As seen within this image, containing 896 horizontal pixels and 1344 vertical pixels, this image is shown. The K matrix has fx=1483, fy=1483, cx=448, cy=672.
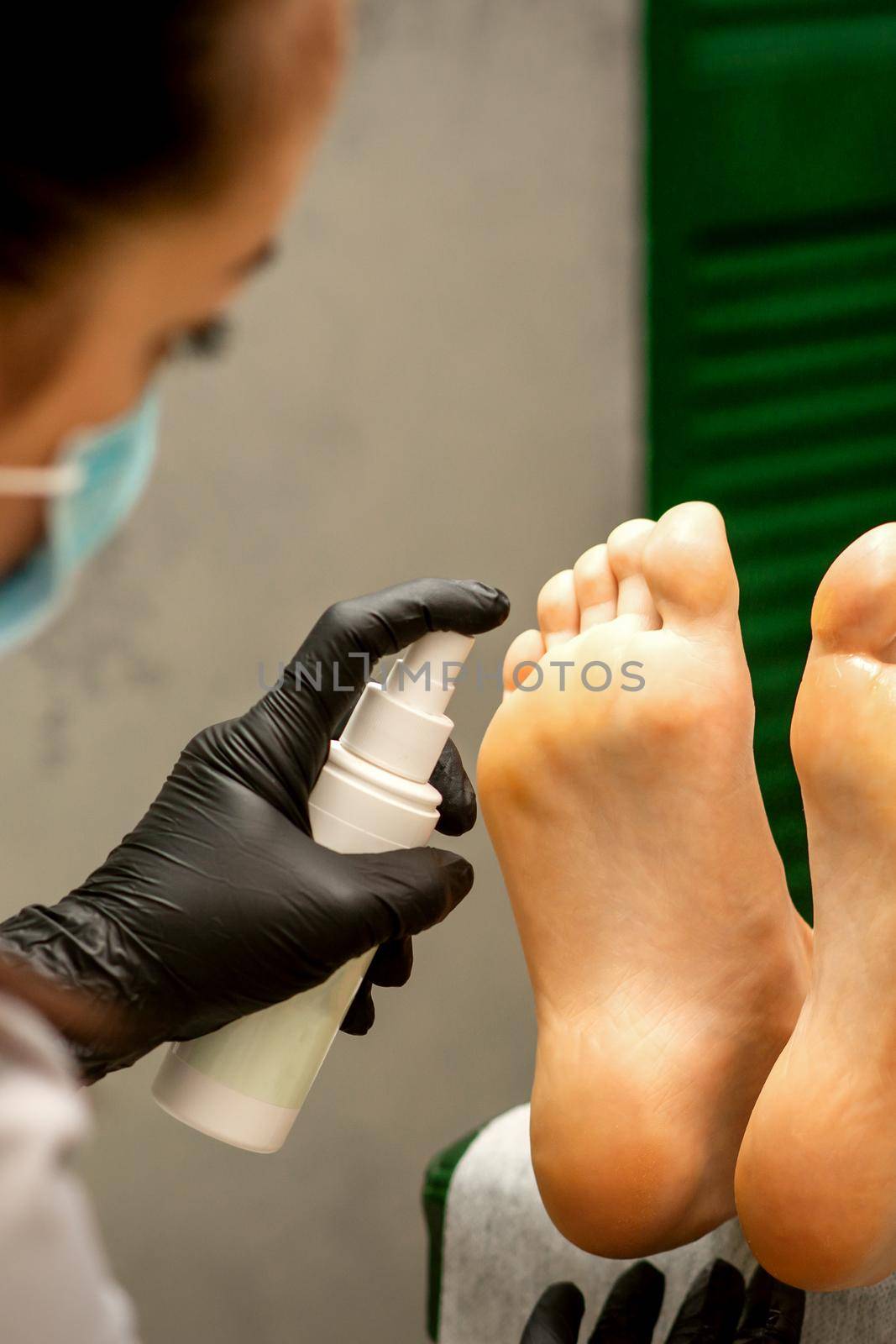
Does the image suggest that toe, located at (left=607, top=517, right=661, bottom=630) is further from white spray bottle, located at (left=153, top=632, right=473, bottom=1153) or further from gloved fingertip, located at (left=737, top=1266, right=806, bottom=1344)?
gloved fingertip, located at (left=737, top=1266, right=806, bottom=1344)

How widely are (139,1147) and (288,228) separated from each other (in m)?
0.74

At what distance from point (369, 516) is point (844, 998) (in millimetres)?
707

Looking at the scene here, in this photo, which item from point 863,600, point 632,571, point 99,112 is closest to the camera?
point 99,112

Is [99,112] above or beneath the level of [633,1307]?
above

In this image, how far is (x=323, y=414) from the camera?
1.15 meters

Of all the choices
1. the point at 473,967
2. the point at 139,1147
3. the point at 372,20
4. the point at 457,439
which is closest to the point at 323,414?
the point at 457,439

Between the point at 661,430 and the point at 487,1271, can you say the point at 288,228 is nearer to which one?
the point at 661,430

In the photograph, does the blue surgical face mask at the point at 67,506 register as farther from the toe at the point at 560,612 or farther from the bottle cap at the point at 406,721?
the toe at the point at 560,612

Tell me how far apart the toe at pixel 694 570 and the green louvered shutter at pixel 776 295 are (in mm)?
618

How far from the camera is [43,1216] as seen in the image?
344 mm

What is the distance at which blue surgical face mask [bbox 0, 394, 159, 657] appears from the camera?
405mm

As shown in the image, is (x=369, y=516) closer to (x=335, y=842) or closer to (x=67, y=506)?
(x=335, y=842)

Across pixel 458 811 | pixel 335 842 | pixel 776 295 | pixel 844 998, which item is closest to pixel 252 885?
pixel 335 842

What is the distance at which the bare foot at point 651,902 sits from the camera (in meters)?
0.63
